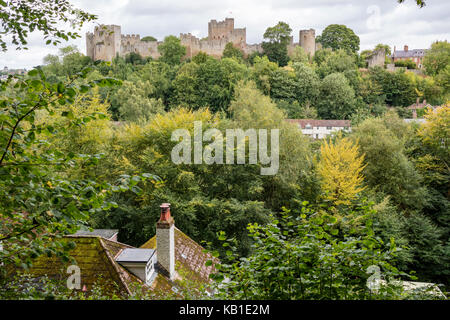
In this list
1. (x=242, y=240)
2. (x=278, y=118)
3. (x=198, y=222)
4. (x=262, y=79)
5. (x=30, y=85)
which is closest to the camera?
(x=30, y=85)

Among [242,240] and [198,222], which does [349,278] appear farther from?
[198,222]

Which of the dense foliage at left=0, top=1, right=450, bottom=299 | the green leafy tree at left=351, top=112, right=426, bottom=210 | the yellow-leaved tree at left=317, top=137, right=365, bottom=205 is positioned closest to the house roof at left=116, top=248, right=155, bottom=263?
the dense foliage at left=0, top=1, right=450, bottom=299

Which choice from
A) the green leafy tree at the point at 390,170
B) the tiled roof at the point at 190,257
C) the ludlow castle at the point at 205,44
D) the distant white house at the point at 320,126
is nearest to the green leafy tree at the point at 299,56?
the ludlow castle at the point at 205,44

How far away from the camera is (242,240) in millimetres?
15688

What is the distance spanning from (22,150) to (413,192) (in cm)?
2258

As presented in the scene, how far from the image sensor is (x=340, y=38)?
67.3 meters

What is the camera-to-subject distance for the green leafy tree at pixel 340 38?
66312 mm

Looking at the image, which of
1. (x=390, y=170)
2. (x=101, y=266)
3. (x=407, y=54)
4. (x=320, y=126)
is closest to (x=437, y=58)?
(x=320, y=126)

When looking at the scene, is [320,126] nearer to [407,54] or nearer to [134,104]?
[134,104]

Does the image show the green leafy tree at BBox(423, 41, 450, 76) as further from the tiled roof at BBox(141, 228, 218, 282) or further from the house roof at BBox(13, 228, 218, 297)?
the house roof at BBox(13, 228, 218, 297)

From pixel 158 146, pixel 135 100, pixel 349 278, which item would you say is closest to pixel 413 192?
pixel 158 146

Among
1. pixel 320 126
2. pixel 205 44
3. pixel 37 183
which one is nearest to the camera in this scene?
pixel 37 183
